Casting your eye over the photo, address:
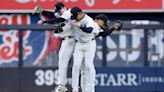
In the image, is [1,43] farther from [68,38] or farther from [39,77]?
[68,38]

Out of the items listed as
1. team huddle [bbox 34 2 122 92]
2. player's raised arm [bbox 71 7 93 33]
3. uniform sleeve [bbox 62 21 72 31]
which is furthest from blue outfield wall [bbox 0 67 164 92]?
player's raised arm [bbox 71 7 93 33]

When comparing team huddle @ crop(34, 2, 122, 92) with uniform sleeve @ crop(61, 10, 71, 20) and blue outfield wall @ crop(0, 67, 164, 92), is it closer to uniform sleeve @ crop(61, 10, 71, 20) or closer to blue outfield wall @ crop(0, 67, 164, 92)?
uniform sleeve @ crop(61, 10, 71, 20)

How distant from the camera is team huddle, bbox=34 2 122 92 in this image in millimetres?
13133

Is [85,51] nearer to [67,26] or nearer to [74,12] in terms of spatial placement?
[67,26]

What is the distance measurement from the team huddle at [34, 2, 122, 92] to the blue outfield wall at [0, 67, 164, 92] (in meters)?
3.80

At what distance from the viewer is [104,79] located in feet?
57.5

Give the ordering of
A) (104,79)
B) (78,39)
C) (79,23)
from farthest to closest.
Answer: (104,79) → (78,39) → (79,23)

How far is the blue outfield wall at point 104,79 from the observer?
1744cm

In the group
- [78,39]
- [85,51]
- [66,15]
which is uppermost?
[66,15]

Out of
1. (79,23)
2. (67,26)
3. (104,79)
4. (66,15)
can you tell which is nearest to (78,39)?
(67,26)

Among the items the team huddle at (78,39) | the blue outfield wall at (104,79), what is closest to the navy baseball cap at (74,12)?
the team huddle at (78,39)

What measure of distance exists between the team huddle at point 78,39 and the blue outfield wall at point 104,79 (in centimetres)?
380

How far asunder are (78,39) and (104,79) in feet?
13.7

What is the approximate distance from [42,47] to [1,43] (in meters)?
0.92
